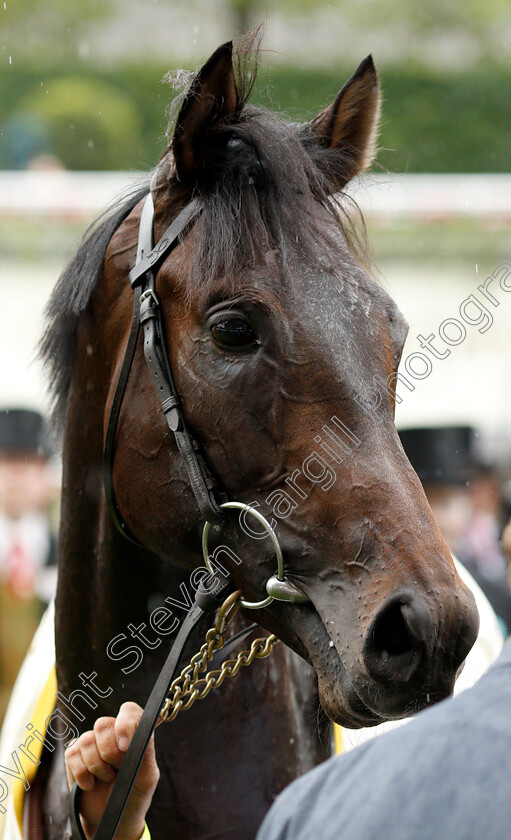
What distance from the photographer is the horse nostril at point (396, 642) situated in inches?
55.5

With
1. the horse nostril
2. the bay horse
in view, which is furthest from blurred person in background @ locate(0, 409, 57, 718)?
the horse nostril

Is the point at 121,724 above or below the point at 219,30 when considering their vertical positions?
below

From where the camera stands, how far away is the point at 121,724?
5.43 feet

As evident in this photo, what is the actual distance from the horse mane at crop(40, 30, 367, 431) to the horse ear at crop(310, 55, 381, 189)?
38mm

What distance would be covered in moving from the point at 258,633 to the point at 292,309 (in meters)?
0.91

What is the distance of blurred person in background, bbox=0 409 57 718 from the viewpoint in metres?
5.33

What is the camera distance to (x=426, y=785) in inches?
36.4

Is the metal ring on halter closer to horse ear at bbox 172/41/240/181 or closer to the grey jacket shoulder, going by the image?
the grey jacket shoulder

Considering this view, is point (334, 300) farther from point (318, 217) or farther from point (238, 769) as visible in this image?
point (238, 769)

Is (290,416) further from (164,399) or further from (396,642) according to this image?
(396,642)

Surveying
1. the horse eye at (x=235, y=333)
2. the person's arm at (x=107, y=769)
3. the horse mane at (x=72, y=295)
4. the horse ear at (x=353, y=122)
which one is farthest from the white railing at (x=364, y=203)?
the person's arm at (x=107, y=769)

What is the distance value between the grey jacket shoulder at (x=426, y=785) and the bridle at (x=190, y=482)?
62 cm

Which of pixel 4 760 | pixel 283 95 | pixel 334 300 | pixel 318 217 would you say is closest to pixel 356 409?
pixel 334 300

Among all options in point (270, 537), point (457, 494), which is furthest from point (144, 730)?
point (457, 494)
